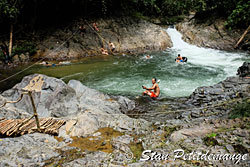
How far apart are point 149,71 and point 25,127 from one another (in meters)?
8.49

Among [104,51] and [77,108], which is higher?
[104,51]

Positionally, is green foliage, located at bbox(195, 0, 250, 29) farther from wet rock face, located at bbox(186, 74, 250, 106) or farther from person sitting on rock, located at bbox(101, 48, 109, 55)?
wet rock face, located at bbox(186, 74, 250, 106)

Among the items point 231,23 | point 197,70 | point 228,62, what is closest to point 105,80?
point 197,70

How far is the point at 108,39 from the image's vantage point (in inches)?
610

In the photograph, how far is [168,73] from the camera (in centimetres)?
1063

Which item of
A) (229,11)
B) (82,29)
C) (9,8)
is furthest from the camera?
(229,11)

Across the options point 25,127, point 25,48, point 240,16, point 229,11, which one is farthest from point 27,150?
point 229,11

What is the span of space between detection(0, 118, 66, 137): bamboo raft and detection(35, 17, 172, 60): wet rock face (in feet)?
33.5

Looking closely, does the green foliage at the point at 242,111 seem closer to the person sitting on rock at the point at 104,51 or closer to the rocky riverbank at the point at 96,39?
the person sitting on rock at the point at 104,51

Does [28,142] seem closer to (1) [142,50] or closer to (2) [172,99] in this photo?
(2) [172,99]

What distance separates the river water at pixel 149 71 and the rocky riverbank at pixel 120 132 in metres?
1.70

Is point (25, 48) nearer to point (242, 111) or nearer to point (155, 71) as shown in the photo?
point (155, 71)

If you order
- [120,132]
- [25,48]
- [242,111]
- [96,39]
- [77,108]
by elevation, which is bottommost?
[120,132]

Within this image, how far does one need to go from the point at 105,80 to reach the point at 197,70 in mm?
5933
